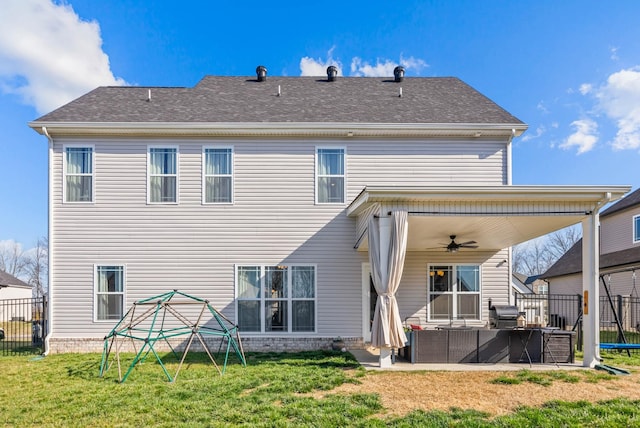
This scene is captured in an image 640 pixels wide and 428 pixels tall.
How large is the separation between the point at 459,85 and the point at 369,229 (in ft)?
24.9

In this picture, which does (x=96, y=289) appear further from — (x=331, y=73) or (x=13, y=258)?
(x=13, y=258)

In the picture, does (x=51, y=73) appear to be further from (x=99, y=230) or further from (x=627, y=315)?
(x=627, y=315)

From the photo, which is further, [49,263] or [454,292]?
[454,292]

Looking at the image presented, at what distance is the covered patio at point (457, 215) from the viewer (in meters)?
7.62

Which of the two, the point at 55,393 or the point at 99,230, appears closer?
the point at 55,393

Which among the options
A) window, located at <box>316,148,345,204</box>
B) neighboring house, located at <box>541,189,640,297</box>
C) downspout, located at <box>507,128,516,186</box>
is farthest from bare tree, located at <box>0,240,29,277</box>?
downspout, located at <box>507,128,516,186</box>

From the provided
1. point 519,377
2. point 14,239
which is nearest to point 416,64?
point 519,377

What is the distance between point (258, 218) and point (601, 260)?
16693mm

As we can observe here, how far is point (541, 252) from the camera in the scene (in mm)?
56156

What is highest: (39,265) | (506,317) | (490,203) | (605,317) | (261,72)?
(261,72)

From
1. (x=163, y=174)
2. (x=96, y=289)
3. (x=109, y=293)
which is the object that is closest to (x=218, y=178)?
(x=163, y=174)

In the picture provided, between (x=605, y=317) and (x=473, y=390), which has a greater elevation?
(x=473, y=390)

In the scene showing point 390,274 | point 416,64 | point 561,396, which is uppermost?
point 416,64

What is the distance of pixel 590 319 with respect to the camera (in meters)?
8.06
